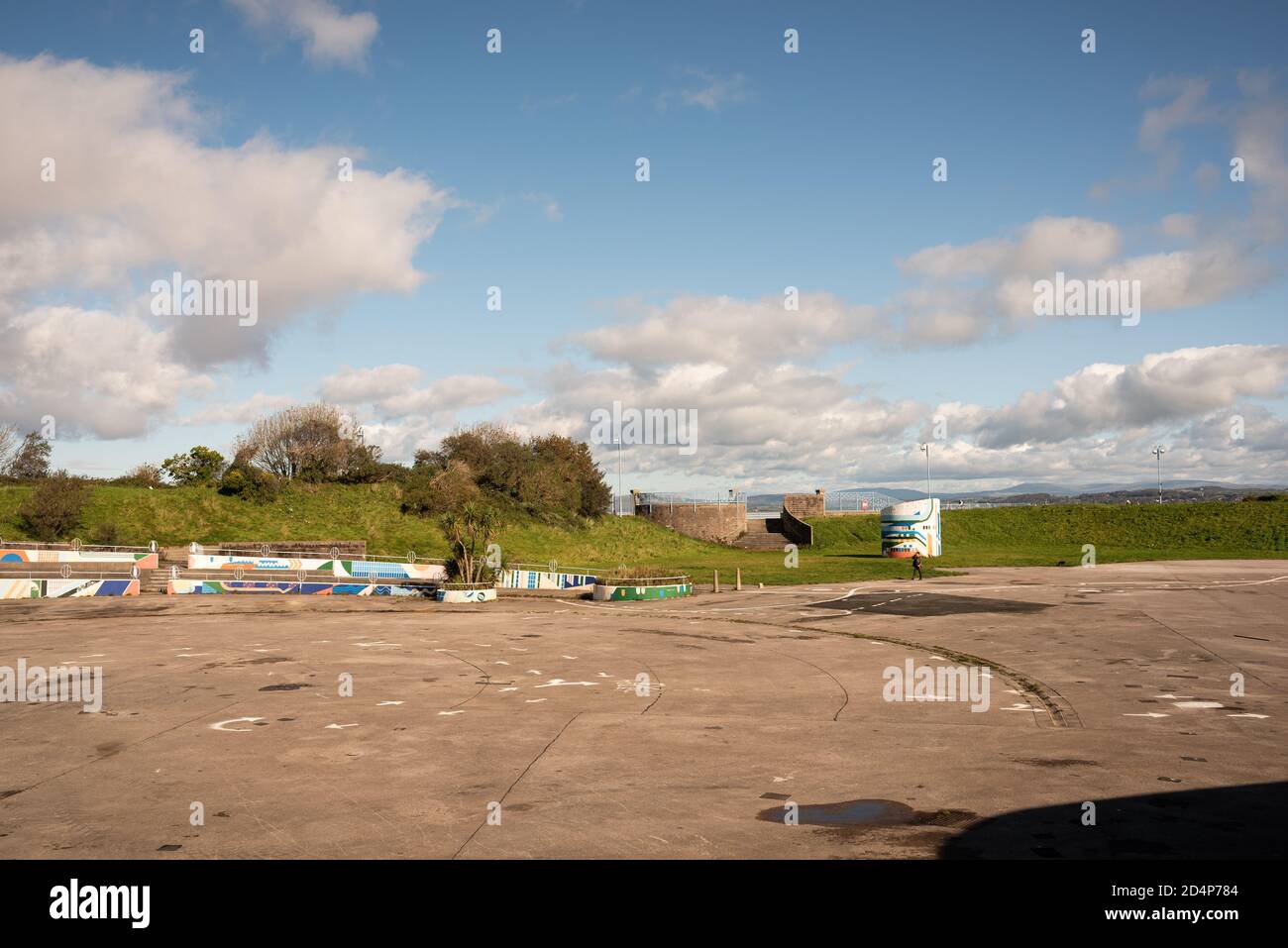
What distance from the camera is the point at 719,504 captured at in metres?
80.2

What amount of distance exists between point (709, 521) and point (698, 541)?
3.93 metres

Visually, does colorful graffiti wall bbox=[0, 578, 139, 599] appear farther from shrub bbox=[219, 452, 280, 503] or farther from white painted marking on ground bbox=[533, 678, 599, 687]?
white painted marking on ground bbox=[533, 678, 599, 687]

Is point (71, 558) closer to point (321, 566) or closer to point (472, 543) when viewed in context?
point (321, 566)

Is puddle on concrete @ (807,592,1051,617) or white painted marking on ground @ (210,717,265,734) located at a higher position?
white painted marking on ground @ (210,717,265,734)

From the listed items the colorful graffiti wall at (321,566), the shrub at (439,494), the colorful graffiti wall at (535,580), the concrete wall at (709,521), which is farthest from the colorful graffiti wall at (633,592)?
the concrete wall at (709,521)

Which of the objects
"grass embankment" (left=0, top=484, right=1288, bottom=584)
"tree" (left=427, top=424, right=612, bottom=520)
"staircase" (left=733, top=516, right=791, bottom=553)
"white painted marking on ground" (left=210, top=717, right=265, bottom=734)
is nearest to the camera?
"white painted marking on ground" (left=210, top=717, right=265, bottom=734)

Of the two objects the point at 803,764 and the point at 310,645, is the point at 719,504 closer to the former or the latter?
the point at 310,645

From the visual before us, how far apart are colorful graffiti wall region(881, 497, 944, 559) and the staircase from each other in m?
19.3

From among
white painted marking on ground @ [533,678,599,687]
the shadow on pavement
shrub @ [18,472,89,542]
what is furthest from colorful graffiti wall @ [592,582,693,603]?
shrub @ [18,472,89,542]

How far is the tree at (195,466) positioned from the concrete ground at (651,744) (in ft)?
141

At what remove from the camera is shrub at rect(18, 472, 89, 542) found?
45.5 metres

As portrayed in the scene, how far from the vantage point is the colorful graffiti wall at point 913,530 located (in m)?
56.1
